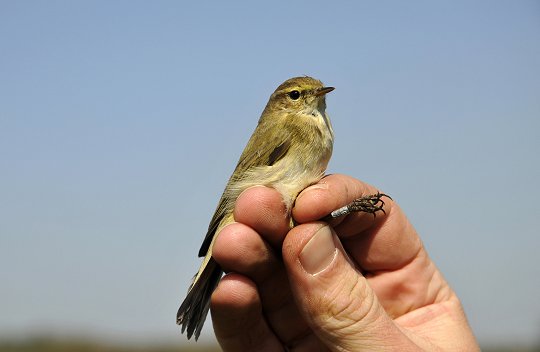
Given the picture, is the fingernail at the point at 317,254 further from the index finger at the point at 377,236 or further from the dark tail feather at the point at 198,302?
the dark tail feather at the point at 198,302

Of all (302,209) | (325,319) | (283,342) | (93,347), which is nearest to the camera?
(325,319)

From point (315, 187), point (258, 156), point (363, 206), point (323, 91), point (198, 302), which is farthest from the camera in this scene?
point (323, 91)

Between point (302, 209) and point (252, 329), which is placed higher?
point (302, 209)

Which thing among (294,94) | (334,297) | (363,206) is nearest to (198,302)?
(334,297)

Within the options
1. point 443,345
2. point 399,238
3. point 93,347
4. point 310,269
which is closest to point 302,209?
point 310,269

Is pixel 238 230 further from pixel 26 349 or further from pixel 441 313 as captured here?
pixel 26 349

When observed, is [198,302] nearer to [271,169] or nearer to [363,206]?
[271,169]

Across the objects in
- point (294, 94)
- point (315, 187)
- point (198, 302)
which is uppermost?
point (294, 94)
